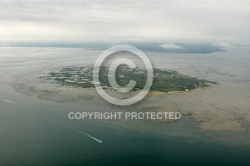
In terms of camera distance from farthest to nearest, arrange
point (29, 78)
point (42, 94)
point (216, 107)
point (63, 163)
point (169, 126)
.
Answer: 1. point (29, 78)
2. point (42, 94)
3. point (216, 107)
4. point (169, 126)
5. point (63, 163)

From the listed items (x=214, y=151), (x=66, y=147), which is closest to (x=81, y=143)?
(x=66, y=147)

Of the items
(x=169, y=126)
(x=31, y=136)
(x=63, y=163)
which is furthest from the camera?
(x=169, y=126)

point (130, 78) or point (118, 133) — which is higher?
point (130, 78)

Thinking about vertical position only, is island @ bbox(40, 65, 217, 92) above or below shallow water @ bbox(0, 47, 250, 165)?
above

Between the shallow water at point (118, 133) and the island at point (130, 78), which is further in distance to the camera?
the island at point (130, 78)

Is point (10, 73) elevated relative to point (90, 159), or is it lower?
elevated

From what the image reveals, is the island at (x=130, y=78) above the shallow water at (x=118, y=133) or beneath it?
above

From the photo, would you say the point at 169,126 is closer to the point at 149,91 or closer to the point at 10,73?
the point at 149,91

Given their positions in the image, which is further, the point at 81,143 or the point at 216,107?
the point at 216,107

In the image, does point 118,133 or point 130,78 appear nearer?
point 118,133

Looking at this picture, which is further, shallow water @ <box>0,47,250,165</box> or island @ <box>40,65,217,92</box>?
island @ <box>40,65,217,92</box>
